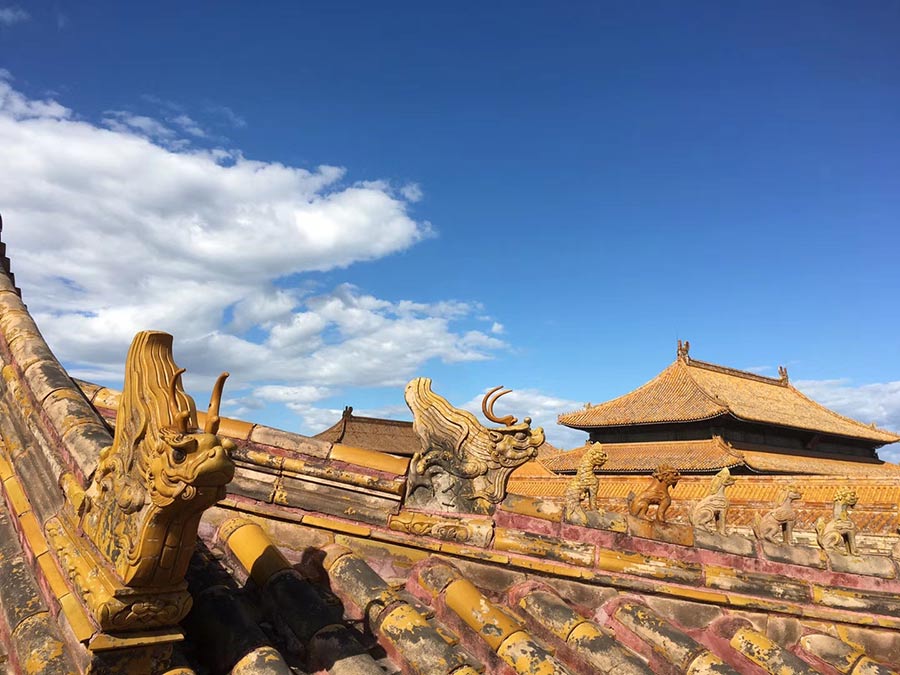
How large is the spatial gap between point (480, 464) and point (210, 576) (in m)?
2.39

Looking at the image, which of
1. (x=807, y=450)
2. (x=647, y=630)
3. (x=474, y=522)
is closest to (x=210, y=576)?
(x=474, y=522)

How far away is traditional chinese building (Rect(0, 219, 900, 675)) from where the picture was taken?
2863 millimetres

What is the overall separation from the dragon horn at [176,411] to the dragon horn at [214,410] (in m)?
0.16

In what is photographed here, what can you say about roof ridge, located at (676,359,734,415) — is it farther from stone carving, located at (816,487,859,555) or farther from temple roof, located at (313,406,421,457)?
stone carving, located at (816,487,859,555)

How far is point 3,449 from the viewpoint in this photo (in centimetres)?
468

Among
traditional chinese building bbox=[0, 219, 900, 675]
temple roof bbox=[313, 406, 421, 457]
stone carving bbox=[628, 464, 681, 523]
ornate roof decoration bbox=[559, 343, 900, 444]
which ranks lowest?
traditional chinese building bbox=[0, 219, 900, 675]

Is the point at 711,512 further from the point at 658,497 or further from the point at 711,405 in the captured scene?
the point at 711,405

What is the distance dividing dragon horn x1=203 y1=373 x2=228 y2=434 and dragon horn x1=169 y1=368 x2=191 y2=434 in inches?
6.2

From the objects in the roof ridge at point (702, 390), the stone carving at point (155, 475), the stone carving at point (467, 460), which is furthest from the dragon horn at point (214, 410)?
the roof ridge at point (702, 390)

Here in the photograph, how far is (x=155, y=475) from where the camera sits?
8.73 feet

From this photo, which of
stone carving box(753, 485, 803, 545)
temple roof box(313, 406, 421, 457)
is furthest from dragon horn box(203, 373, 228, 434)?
temple roof box(313, 406, 421, 457)

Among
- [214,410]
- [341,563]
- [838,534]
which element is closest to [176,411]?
[214,410]

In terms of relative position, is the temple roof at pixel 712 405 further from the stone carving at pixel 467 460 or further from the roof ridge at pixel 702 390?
the stone carving at pixel 467 460

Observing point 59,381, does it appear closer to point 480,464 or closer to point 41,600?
point 41,600
